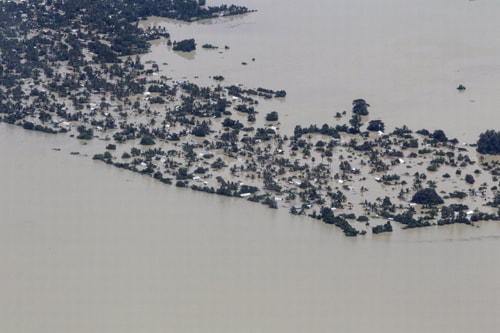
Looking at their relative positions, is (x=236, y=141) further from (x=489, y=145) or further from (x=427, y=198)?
(x=489, y=145)

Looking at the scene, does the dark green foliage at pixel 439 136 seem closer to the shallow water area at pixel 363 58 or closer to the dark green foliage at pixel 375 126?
the shallow water area at pixel 363 58

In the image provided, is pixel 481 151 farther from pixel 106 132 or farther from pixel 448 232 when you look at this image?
pixel 106 132

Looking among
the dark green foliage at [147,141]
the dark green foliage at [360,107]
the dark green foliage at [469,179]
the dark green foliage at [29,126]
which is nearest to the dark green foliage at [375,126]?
the dark green foliage at [360,107]

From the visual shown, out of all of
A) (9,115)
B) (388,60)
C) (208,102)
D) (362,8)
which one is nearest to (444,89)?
(388,60)

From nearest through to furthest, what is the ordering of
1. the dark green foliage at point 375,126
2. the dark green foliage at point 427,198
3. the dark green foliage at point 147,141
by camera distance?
the dark green foliage at point 427,198 < the dark green foliage at point 147,141 < the dark green foliage at point 375,126

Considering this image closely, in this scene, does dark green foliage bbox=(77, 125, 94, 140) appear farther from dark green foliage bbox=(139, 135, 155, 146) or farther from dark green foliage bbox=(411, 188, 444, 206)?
dark green foliage bbox=(411, 188, 444, 206)

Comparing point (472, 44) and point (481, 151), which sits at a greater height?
point (472, 44)
